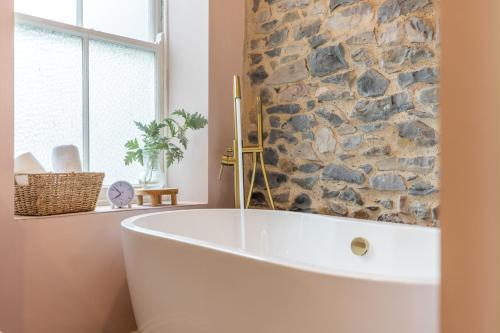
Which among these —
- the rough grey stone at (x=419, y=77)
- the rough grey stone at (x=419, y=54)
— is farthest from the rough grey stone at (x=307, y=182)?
the rough grey stone at (x=419, y=54)

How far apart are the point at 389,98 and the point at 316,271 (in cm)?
130

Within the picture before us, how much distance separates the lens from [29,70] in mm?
2178

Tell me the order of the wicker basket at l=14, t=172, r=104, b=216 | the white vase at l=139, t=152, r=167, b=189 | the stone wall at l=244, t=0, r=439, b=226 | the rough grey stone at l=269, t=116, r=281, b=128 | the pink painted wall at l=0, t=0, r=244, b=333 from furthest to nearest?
the rough grey stone at l=269, t=116, r=281, b=128 < the white vase at l=139, t=152, r=167, b=189 < the stone wall at l=244, t=0, r=439, b=226 < the wicker basket at l=14, t=172, r=104, b=216 < the pink painted wall at l=0, t=0, r=244, b=333

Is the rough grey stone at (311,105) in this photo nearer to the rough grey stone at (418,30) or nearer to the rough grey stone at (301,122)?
the rough grey stone at (301,122)

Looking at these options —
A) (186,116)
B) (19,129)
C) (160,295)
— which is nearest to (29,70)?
(19,129)

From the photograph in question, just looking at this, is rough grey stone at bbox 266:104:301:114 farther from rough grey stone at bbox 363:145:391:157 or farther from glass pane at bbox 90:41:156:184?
glass pane at bbox 90:41:156:184

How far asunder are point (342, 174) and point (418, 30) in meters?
0.81

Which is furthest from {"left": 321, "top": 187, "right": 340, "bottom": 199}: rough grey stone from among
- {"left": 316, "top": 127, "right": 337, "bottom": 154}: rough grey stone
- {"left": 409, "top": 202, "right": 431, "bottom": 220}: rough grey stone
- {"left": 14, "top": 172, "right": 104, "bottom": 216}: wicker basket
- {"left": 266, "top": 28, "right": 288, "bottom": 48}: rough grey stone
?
{"left": 14, "top": 172, "right": 104, "bottom": 216}: wicker basket

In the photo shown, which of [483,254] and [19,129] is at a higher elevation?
[19,129]

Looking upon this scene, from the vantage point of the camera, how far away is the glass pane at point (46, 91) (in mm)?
2154

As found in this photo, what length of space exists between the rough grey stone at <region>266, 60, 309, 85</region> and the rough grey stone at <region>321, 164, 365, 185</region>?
0.58 m

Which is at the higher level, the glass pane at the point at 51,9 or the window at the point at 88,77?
the glass pane at the point at 51,9

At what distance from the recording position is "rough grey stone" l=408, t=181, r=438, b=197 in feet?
6.36

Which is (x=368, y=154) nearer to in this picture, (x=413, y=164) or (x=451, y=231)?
(x=413, y=164)
